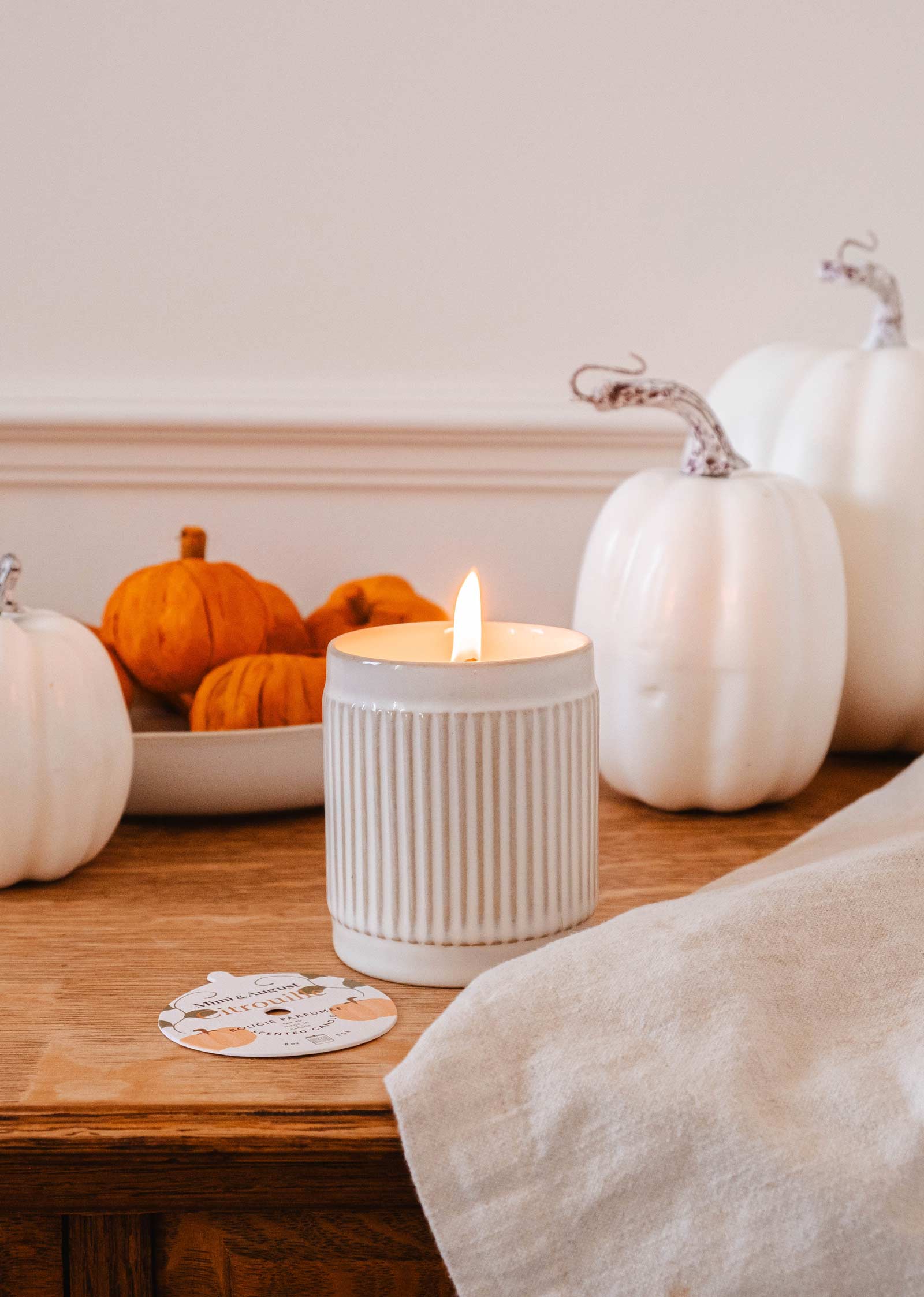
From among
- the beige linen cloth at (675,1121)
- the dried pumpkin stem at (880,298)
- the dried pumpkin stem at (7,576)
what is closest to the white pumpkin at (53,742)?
the dried pumpkin stem at (7,576)

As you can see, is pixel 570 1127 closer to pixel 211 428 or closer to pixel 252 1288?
pixel 252 1288

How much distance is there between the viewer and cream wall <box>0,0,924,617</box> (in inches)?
36.0

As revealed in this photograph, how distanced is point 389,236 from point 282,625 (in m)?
0.36

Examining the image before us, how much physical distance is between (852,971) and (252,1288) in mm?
229

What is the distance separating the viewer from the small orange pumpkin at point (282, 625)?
29.0 inches

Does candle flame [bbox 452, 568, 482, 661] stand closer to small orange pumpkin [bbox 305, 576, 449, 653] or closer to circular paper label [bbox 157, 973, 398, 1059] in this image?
circular paper label [bbox 157, 973, 398, 1059]

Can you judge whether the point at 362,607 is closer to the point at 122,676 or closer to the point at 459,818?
the point at 122,676

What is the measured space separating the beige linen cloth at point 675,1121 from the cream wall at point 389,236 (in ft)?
1.99

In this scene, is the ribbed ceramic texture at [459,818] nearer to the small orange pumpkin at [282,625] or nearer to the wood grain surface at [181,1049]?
the wood grain surface at [181,1049]

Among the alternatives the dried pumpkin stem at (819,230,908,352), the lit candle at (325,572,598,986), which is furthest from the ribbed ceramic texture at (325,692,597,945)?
the dried pumpkin stem at (819,230,908,352)

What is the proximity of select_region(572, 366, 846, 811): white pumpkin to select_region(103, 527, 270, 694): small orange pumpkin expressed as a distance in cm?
20

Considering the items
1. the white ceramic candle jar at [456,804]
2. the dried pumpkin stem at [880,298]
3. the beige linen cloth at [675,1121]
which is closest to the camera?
the beige linen cloth at [675,1121]

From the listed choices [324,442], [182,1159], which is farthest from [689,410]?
[182,1159]

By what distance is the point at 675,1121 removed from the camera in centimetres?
36
